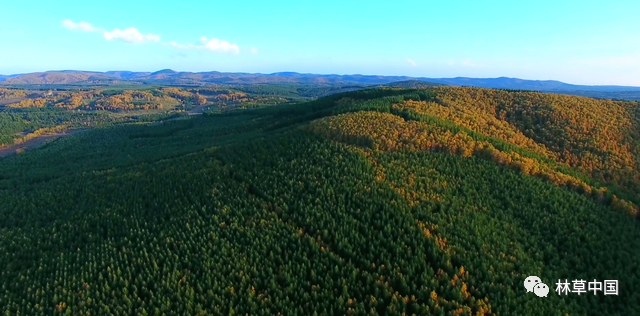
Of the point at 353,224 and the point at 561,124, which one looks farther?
the point at 561,124

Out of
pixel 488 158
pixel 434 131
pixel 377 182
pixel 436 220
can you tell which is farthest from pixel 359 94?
pixel 436 220

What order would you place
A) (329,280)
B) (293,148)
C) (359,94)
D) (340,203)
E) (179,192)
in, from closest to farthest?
1. (329,280)
2. (340,203)
3. (179,192)
4. (293,148)
5. (359,94)

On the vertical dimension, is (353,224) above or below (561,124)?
below

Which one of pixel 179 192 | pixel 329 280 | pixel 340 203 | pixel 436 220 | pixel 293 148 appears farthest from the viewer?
pixel 293 148

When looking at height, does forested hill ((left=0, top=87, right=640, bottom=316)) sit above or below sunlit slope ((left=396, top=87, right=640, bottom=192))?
below

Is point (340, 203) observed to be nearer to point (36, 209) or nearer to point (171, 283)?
point (171, 283)

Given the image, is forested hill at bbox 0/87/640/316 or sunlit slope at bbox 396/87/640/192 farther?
sunlit slope at bbox 396/87/640/192

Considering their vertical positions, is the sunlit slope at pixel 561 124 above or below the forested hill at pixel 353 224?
above

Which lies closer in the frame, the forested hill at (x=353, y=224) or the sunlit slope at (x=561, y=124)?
the forested hill at (x=353, y=224)
